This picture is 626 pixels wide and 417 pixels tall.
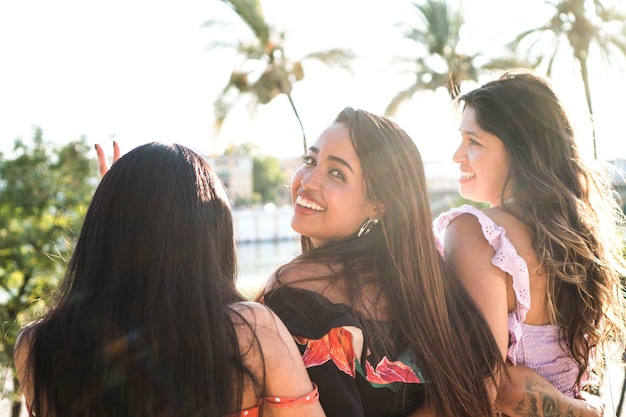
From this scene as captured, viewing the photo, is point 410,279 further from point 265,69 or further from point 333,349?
point 265,69

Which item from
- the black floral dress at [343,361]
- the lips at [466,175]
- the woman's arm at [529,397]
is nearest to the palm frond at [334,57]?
the lips at [466,175]

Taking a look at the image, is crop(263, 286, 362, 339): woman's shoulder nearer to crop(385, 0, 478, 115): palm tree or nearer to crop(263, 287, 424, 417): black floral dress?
crop(263, 287, 424, 417): black floral dress

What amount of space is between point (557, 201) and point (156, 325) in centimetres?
151

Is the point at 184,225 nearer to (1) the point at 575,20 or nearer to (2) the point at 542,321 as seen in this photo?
(2) the point at 542,321

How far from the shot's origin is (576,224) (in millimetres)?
2352

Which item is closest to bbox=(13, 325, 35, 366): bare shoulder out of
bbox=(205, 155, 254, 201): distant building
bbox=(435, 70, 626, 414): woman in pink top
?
bbox=(435, 70, 626, 414): woman in pink top

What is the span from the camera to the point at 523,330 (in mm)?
2318

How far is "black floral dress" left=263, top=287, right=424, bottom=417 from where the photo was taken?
72.6 inches

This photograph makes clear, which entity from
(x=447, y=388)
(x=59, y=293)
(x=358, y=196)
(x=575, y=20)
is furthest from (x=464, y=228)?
(x=575, y=20)

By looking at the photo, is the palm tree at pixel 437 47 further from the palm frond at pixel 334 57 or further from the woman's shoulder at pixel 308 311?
the woman's shoulder at pixel 308 311

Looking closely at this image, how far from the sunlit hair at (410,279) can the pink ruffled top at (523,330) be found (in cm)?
17

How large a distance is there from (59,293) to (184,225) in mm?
386

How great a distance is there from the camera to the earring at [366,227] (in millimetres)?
2332

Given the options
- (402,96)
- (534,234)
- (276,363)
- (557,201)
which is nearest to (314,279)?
(276,363)
